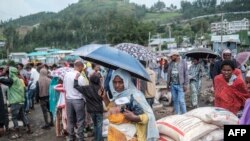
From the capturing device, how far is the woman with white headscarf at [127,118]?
3379 mm

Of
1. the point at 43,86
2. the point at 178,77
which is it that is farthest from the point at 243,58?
the point at 43,86

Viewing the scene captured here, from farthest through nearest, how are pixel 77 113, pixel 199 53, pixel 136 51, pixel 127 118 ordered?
pixel 199 53
pixel 77 113
pixel 136 51
pixel 127 118

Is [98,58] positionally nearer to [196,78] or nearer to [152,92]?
[152,92]

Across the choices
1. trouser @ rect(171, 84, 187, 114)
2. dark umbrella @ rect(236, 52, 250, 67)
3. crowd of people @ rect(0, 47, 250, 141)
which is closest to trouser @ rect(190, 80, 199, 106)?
crowd of people @ rect(0, 47, 250, 141)

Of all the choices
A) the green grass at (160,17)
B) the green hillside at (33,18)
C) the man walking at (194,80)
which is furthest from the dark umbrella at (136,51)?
the green hillside at (33,18)

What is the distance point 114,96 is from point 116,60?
329 millimetres

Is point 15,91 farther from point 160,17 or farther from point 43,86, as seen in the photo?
point 160,17

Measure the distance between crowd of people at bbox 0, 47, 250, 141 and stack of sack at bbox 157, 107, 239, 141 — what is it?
0.23 meters

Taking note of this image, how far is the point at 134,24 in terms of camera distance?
139 ft

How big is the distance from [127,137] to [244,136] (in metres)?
1.05

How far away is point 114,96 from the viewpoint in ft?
11.4

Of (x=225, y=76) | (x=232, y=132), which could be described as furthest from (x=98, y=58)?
(x=225, y=76)

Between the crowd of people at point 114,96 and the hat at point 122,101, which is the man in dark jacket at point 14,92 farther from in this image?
the hat at point 122,101

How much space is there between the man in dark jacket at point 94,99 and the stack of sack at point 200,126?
2.43 metres
